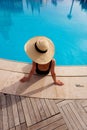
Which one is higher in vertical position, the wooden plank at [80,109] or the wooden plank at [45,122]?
the wooden plank at [45,122]

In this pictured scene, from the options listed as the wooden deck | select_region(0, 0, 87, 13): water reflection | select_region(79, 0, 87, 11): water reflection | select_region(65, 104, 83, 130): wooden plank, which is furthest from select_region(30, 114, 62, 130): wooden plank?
select_region(79, 0, 87, 11): water reflection

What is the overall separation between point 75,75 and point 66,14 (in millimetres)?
6965

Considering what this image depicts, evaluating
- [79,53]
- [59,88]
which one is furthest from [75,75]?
[79,53]

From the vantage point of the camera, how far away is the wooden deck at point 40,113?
3795 millimetres

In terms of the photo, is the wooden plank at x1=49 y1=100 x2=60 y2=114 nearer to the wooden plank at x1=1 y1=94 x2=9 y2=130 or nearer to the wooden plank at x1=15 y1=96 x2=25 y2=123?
the wooden plank at x1=15 y1=96 x2=25 y2=123

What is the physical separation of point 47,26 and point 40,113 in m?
6.49

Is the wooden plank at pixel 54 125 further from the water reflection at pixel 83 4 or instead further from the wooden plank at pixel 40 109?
the water reflection at pixel 83 4

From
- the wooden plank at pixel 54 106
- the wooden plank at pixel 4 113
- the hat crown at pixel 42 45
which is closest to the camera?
the wooden plank at pixel 4 113

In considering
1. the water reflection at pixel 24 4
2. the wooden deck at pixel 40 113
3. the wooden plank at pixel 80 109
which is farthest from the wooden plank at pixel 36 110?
the water reflection at pixel 24 4

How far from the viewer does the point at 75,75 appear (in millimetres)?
5312

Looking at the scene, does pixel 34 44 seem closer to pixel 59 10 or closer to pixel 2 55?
pixel 2 55

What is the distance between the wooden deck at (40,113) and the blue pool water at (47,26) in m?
2.96

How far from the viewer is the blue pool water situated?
7625 millimetres

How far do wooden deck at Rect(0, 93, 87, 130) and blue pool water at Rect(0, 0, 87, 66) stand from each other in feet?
9.71
